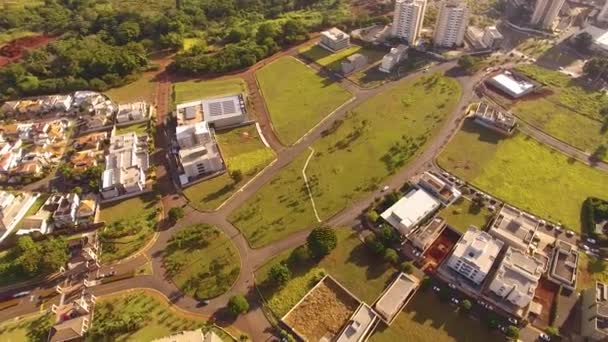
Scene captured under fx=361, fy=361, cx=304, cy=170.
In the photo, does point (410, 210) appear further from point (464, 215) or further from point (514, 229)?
point (514, 229)

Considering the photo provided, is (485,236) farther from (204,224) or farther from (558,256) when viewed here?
(204,224)

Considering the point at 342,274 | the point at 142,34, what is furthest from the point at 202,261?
the point at 142,34

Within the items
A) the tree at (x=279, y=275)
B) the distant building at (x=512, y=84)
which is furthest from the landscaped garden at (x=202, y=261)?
the distant building at (x=512, y=84)

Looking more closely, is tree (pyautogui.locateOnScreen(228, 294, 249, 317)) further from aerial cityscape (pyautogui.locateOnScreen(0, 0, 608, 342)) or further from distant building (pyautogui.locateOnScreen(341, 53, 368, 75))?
distant building (pyautogui.locateOnScreen(341, 53, 368, 75))

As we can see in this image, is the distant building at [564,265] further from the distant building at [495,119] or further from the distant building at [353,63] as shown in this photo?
the distant building at [353,63]

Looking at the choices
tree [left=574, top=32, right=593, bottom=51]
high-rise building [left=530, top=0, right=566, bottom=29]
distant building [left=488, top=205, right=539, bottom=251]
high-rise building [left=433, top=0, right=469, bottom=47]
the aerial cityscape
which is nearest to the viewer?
the aerial cityscape

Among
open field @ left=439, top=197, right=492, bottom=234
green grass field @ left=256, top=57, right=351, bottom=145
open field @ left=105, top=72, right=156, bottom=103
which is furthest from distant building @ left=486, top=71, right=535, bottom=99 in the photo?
open field @ left=105, top=72, right=156, bottom=103
